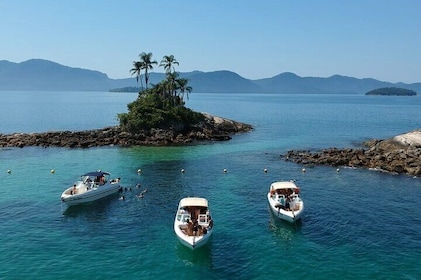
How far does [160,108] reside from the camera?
101 meters

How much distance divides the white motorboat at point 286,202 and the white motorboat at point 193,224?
828 cm

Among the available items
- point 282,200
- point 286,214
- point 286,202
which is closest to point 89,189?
point 282,200

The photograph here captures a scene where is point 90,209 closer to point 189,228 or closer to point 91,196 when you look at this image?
point 91,196

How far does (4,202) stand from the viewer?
4578 centimetres

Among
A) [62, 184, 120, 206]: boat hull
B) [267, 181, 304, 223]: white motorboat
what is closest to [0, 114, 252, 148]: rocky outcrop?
[62, 184, 120, 206]: boat hull

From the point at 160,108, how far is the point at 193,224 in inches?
2722

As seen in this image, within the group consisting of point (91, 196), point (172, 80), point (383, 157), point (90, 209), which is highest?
point (172, 80)

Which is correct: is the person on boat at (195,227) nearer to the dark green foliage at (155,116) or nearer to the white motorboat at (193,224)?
the white motorboat at (193,224)

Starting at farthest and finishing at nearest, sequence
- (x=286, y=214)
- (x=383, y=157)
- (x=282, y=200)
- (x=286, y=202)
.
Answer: (x=383, y=157), (x=282, y=200), (x=286, y=202), (x=286, y=214)

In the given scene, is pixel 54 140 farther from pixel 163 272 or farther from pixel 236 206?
pixel 163 272

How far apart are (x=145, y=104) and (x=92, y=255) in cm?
6928

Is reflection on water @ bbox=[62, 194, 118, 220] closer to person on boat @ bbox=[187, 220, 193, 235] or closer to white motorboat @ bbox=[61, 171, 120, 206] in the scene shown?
white motorboat @ bbox=[61, 171, 120, 206]

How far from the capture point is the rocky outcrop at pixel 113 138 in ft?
276

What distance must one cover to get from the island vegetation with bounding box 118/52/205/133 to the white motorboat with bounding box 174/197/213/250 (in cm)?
5735
